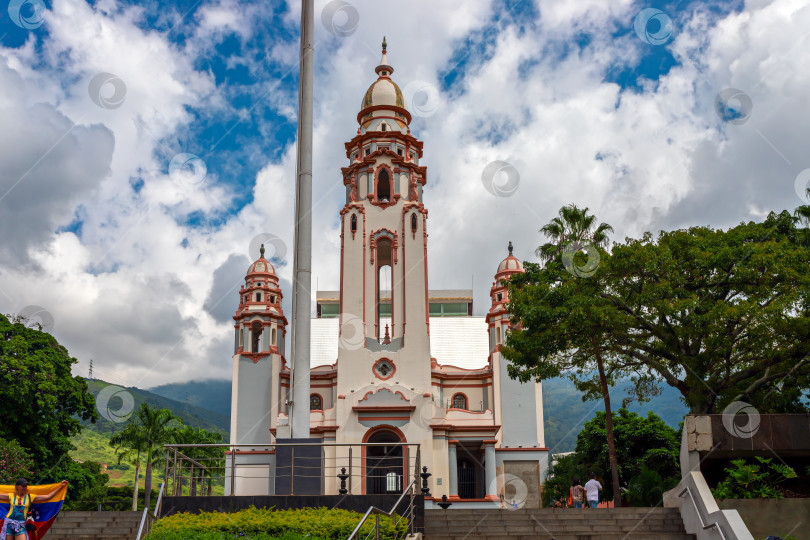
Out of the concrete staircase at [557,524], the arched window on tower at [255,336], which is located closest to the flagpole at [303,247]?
the concrete staircase at [557,524]

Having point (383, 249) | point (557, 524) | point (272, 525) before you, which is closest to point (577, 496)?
point (557, 524)

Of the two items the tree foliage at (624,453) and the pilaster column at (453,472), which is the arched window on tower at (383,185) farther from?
the tree foliage at (624,453)

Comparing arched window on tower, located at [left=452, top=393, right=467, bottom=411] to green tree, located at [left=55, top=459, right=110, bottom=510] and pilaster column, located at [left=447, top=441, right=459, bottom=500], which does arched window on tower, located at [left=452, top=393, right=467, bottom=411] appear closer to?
pilaster column, located at [left=447, top=441, right=459, bottom=500]

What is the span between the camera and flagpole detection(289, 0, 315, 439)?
50.1 ft

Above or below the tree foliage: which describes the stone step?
below

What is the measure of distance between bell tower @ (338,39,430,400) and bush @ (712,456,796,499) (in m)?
19.6

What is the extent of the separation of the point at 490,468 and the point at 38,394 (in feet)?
67.4

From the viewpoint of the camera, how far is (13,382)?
35.9 metres

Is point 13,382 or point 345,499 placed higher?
point 13,382

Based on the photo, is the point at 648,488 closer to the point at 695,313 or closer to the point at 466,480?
the point at 695,313

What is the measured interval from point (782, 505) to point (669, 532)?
2.35 metres

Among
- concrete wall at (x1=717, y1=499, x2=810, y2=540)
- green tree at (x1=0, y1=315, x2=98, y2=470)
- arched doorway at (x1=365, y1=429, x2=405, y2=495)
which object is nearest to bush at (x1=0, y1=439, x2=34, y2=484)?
green tree at (x1=0, y1=315, x2=98, y2=470)

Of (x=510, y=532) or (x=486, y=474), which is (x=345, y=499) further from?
(x=486, y=474)

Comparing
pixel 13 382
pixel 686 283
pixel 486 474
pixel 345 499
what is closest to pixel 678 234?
pixel 686 283
